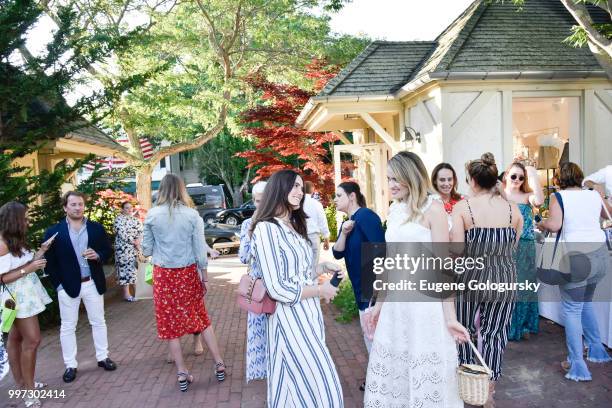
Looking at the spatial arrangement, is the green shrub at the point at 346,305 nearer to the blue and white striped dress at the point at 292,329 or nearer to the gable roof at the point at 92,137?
the blue and white striped dress at the point at 292,329

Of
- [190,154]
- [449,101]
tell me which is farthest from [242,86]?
→ [190,154]

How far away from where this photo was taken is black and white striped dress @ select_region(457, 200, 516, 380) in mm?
3529

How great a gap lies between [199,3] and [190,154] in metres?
26.5

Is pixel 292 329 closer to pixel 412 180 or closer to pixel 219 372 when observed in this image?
pixel 412 180

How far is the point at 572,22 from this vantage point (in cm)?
938

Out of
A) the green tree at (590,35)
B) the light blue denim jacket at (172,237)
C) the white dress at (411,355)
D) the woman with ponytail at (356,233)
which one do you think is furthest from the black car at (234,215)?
the white dress at (411,355)

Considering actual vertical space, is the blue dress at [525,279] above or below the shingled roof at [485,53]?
below

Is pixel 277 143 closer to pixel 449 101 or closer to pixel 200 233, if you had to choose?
pixel 449 101

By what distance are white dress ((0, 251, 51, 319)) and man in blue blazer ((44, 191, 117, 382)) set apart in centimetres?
45

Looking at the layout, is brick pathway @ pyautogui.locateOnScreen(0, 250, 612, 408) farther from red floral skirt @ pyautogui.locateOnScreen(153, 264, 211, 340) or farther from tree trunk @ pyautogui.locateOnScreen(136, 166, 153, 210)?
tree trunk @ pyautogui.locateOnScreen(136, 166, 153, 210)

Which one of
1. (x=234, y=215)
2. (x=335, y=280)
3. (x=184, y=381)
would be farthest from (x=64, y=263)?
(x=234, y=215)

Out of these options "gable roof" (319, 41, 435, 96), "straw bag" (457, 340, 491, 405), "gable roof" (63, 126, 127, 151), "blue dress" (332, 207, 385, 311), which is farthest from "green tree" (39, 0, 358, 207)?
"straw bag" (457, 340, 491, 405)

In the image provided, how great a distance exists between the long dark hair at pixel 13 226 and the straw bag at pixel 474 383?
141 inches

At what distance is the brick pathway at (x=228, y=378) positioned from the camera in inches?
162
